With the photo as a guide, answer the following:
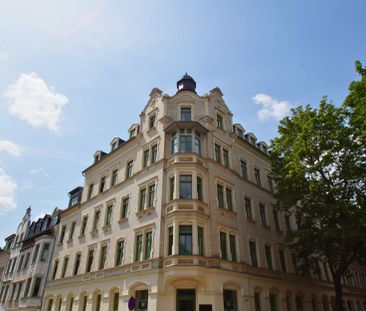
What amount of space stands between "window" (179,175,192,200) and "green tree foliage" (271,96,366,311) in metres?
7.65

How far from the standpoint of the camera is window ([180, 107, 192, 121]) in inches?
949

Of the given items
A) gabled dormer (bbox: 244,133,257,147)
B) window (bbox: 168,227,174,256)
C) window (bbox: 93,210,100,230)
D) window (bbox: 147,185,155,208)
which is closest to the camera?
window (bbox: 168,227,174,256)

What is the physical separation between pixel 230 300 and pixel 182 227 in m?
5.65

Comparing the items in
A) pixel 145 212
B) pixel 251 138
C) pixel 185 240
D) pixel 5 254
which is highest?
pixel 251 138

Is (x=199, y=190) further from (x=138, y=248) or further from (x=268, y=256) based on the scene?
(x=268, y=256)

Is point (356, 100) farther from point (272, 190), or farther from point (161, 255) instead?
point (161, 255)

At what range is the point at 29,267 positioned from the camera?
33.8 meters

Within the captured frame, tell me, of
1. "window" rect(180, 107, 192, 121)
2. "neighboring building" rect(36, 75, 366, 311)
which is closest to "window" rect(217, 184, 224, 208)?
"neighboring building" rect(36, 75, 366, 311)

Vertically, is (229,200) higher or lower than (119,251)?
higher

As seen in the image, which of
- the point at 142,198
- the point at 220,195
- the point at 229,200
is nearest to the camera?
the point at 220,195

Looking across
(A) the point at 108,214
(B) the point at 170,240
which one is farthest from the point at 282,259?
(A) the point at 108,214

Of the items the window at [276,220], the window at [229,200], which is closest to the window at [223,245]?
the window at [229,200]

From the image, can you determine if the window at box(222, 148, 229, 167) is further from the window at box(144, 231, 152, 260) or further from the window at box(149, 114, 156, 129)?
the window at box(144, 231, 152, 260)

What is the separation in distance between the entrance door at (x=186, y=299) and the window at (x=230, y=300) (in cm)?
218
